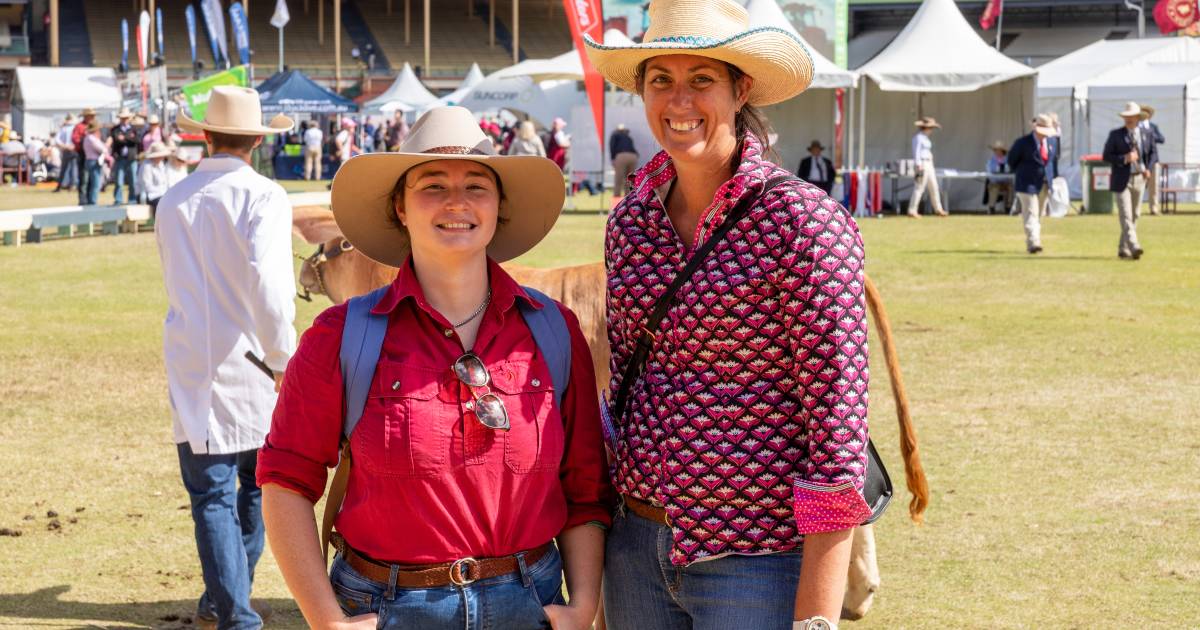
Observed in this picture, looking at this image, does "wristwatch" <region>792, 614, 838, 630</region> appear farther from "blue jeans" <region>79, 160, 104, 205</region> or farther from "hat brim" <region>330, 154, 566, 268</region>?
"blue jeans" <region>79, 160, 104, 205</region>

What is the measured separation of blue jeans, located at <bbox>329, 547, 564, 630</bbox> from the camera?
9.24ft

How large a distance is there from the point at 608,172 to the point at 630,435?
102 feet

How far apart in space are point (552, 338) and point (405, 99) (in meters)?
47.9

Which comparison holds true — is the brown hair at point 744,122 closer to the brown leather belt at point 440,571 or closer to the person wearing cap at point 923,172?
the brown leather belt at point 440,571

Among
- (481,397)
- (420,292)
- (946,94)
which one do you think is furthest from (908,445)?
(946,94)

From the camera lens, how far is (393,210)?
10.8ft

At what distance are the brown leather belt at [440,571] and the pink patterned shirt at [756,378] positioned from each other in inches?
13.5

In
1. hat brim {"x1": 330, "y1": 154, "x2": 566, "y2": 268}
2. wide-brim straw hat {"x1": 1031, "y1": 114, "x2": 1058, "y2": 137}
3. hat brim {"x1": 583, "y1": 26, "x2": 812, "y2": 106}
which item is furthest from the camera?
wide-brim straw hat {"x1": 1031, "y1": 114, "x2": 1058, "y2": 137}

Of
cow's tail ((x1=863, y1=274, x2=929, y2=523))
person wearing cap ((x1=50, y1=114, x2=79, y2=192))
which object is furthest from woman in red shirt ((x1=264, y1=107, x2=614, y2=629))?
person wearing cap ((x1=50, y1=114, x2=79, y2=192))

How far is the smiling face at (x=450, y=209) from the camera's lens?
2943 mm

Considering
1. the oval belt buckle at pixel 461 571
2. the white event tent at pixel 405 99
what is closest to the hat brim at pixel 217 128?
the oval belt buckle at pixel 461 571

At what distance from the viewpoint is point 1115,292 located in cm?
1552

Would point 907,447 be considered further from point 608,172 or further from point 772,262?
point 608,172

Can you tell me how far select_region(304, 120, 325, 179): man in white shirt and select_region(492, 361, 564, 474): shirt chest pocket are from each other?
131 feet
